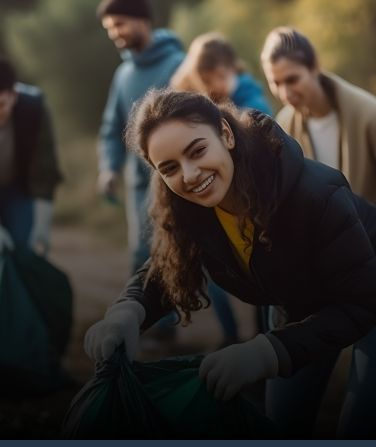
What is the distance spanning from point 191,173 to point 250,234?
23 cm

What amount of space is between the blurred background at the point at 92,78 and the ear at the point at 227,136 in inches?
44.5

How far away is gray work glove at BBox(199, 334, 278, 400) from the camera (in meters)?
1.38

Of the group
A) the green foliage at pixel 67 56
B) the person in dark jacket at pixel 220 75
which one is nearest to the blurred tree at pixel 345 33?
the person in dark jacket at pixel 220 75

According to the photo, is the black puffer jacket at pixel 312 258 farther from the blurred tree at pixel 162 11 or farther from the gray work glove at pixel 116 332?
the blurred tree at pixel 162 11

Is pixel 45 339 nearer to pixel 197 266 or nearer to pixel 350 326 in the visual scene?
pixel 197 266

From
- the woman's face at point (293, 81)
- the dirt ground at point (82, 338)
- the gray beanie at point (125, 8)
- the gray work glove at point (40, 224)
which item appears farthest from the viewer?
the gray work glove at point (40, 224)

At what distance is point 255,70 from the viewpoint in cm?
308

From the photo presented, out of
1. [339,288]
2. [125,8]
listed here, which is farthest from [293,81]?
[125,8]

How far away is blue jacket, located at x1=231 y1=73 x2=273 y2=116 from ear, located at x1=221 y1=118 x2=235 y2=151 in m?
0.59

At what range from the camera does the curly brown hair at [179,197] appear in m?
1.44

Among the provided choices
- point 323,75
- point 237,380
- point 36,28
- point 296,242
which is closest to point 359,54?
point 323,75

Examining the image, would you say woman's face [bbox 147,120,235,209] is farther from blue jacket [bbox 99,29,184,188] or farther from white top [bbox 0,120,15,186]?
white top [bbox 0,120,15,186]

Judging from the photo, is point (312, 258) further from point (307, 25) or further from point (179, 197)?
point (307, 25)

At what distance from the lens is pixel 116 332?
1.49 m
